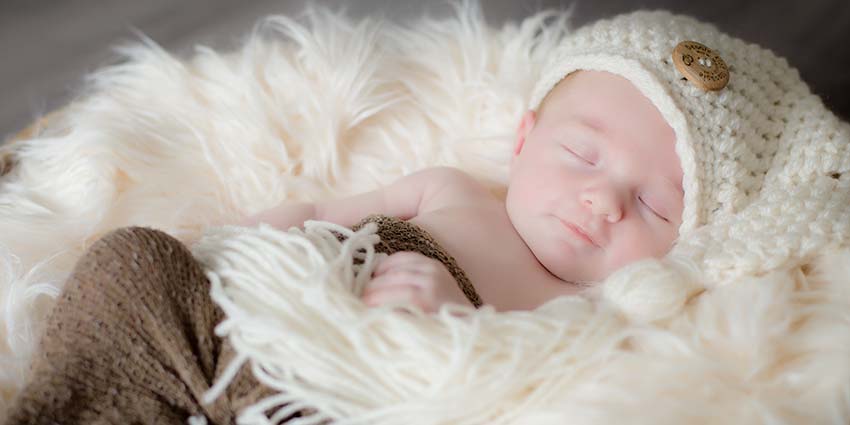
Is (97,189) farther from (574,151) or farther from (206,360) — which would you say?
(574,151)

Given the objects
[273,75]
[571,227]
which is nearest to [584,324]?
[571,227]

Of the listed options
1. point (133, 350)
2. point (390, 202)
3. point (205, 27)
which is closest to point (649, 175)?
point (390, 202)

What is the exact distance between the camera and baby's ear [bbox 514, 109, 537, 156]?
1442 millimetres

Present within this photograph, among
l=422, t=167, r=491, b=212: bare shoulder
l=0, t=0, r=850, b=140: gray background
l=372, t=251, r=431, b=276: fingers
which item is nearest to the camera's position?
l=372, t=251, r=431, b=276: fingers

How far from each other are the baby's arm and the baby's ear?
113 mm

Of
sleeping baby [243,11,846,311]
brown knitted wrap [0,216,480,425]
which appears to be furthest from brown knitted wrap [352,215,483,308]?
brown knitted wrap [0,216,480,425]

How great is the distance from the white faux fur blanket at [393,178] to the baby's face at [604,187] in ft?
0.45

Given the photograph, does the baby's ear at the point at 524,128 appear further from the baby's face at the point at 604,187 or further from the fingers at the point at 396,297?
the fingers at the point at 396,297

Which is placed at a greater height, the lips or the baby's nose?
the baby's nose

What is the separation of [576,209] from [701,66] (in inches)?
11.0

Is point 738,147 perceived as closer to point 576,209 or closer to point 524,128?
point 576,209

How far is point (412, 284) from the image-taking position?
39.6 inches

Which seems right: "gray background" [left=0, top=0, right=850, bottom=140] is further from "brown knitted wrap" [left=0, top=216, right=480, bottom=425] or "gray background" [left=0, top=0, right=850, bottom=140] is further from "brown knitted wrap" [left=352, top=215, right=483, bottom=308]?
"brown knitted wrap" [left=0, top=216, right=480, bottom=425]

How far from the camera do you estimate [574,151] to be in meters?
1.30
